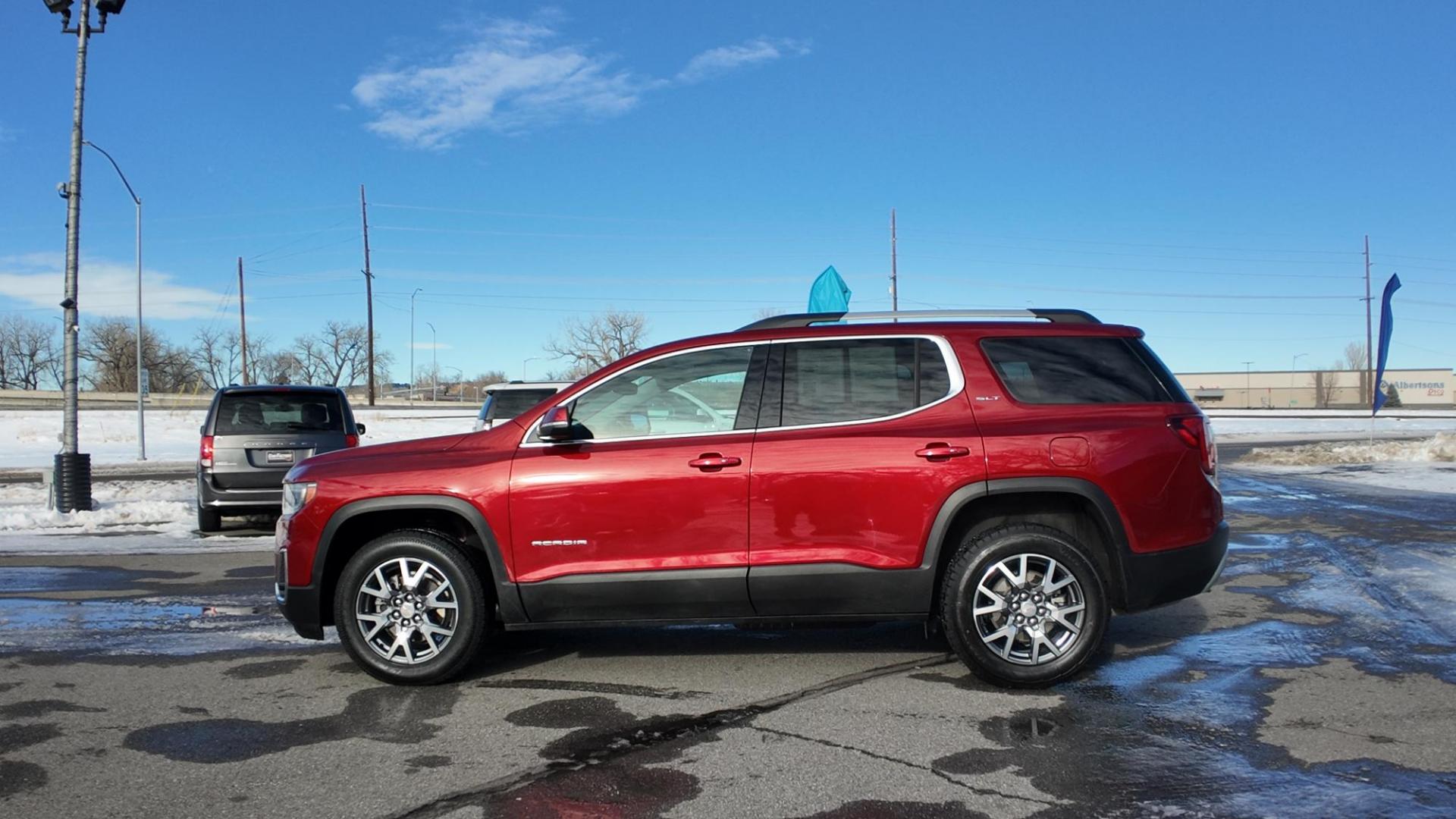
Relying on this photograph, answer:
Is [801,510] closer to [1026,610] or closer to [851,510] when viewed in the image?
[851,510]

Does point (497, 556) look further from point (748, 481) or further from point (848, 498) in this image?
point (848, 498)

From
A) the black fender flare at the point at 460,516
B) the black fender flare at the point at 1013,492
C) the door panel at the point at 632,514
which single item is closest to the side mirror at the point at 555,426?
the door panel at the point at 632,514

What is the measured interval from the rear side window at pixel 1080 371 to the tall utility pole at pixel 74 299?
12582 millimetres

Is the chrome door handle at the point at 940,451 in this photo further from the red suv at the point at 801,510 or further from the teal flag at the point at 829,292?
the teal flag at the point at 829,292

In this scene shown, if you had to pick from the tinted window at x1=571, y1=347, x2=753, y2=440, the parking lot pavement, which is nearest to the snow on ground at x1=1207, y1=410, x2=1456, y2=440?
the parking lot pavement

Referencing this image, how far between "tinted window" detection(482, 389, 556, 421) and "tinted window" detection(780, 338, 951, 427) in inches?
383

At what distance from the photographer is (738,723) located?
14.8ft

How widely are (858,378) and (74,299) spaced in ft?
45.8

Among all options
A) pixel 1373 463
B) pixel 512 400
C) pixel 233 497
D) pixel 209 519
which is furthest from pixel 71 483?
pixel 1373 463

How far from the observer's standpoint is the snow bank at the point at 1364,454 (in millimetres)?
21781

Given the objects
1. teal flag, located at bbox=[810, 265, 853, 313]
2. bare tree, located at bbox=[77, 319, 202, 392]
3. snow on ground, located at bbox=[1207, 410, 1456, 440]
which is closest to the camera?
teal flag, located at bbox=[810, 265, 853, 313]

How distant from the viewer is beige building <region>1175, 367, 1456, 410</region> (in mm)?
96812

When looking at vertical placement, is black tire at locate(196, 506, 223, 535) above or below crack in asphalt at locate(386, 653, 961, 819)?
above

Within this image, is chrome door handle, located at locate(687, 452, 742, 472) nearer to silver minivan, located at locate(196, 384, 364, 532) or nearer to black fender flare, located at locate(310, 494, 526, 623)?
black fender flare, located at locate(310, 494, 526, 623)
